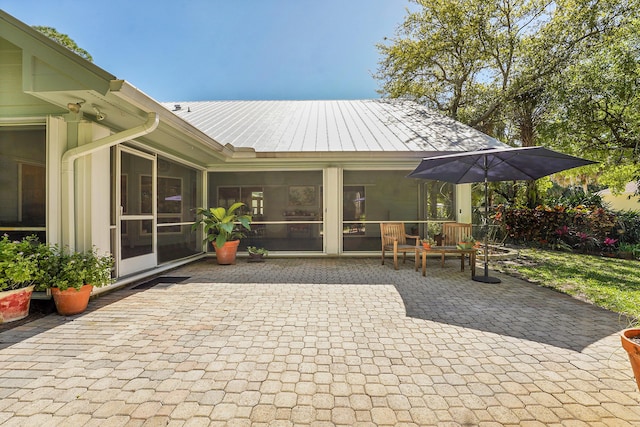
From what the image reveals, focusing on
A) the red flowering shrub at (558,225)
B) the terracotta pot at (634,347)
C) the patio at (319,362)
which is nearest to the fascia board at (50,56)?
the patio at (319,362)

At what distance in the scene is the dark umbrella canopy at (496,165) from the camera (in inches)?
167

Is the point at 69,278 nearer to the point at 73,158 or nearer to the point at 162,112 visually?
the point at 73,158

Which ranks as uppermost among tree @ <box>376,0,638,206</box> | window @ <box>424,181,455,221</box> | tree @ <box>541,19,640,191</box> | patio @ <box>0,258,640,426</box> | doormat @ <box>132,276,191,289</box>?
tree @ <box>376,0,638,206</box>

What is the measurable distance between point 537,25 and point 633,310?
10.2 m

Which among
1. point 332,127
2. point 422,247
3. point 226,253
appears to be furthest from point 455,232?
point 226,253

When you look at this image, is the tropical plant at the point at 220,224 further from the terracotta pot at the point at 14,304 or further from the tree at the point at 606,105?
the tree at the point at 606,105

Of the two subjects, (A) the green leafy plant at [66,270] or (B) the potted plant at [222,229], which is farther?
(B) the potted plant at [222,229]

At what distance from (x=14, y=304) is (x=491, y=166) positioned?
265 inches

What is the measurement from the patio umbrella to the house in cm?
76

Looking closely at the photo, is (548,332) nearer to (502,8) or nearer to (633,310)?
(633,310)

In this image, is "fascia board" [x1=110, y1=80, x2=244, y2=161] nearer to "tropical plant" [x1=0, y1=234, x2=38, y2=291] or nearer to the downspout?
the downspout

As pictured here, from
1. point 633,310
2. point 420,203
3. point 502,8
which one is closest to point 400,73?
point 502,8

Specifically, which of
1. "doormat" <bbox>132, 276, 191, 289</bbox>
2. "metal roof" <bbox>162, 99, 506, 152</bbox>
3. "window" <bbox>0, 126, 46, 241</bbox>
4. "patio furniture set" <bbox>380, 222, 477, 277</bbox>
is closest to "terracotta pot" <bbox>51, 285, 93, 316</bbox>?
"window" <bbox>0, 126, 46, 241</bbox>

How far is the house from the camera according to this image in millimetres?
3359
